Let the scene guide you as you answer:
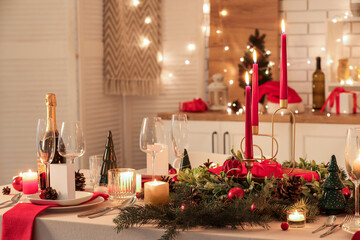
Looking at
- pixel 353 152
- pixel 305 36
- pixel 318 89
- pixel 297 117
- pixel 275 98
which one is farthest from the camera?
pixel 305 36

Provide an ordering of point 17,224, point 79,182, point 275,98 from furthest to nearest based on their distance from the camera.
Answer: point 275,98 → point 79,182 → point 17,224

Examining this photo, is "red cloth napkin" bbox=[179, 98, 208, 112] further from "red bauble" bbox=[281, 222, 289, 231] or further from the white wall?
"red bauble" bbox=[281, 222, 289, 231]

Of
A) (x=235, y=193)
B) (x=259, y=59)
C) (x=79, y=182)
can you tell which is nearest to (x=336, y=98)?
(x=259, y=59)

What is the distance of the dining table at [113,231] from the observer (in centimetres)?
139

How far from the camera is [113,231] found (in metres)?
1.51

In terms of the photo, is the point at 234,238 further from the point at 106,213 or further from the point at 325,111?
the point at 325,111

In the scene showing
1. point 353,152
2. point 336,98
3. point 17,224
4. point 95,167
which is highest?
point 336,98

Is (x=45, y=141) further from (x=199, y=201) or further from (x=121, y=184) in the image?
(x=199, y=201)

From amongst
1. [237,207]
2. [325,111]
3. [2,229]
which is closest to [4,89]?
[325,111]

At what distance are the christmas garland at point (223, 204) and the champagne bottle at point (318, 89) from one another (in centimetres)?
229

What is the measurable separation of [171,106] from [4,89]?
129 centimetres

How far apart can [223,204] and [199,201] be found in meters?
0.15

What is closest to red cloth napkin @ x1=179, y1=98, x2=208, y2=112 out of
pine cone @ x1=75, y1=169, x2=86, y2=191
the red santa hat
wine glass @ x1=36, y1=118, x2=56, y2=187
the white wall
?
the red santa hat

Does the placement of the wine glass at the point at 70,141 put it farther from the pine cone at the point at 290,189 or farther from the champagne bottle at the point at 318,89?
the champagne bottle at the point at 318,89
